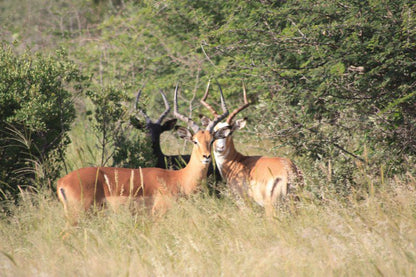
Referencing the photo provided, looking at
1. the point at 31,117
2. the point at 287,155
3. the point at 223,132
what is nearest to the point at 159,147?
the point at 223,132

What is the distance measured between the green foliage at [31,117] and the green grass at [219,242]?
81cm

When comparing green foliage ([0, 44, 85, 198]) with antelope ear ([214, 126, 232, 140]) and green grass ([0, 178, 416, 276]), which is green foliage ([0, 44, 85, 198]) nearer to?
green grass ([0, 178, 416, 276])

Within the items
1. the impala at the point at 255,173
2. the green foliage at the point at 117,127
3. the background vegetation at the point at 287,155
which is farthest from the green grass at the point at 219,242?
the green foliage at the point at 117,127

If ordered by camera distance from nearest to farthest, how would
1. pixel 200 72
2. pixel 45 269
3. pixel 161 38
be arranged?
pixel 45 269, pixel 200 72, pixel 161 38

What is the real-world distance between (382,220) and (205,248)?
160 centimetres

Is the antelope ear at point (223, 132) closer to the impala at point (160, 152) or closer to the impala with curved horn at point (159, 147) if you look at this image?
the impala at point (160, 152)

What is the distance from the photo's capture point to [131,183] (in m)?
5.86

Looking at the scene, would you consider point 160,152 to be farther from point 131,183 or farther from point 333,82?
point 333,82

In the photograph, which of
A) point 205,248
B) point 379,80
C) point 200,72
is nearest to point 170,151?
point 200,72

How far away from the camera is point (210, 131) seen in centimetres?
691

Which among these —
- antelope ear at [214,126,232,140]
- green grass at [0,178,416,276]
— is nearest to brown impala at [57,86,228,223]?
antelope ear at [214,126,232,140]

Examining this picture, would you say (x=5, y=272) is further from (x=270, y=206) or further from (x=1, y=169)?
(x=270, y=206)

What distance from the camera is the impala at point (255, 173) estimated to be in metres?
6.45

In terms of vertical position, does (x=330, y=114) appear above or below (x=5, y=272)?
above
